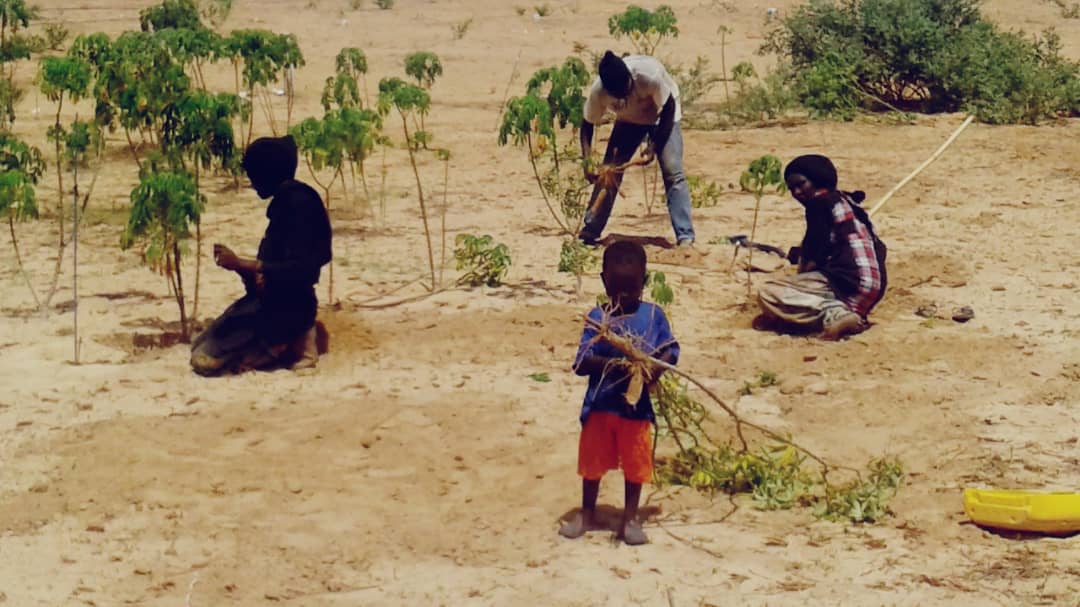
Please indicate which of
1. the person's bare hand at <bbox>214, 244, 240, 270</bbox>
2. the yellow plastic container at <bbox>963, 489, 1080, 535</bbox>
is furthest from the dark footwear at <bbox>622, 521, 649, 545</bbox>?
the person's bare hand at <bbox>214, 244, 240, 270</bbox>

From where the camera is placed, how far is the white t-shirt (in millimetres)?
8734

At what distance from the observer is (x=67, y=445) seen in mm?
6043

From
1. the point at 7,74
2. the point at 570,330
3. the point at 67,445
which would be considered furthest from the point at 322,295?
the point at 7,74

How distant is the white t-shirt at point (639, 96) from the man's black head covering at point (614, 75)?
0.44ft

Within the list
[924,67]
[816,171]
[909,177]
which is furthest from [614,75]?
[924,67]

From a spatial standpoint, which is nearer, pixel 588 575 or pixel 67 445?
pixel 588 575

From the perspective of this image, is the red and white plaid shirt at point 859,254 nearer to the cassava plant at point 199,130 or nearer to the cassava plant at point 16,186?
the cassava plant at point 199,130

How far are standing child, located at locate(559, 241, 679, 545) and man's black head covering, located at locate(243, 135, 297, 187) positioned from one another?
94.0 inches

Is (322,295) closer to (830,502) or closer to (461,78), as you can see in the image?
(830,502)

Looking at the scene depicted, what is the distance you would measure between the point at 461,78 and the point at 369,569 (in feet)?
35.5

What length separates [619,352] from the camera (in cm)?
501

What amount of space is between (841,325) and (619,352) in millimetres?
2637

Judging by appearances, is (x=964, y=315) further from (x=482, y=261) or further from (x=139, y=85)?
(x=139, y=85)

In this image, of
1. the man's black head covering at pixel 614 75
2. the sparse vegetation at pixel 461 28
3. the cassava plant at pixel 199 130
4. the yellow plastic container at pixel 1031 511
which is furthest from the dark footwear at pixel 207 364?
the sparse vegetation at pixel 461 28
